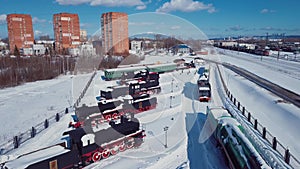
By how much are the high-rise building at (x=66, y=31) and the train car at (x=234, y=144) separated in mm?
36981

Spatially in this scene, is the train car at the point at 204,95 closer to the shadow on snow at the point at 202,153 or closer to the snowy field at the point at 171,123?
the snowy field at the point at 171,123

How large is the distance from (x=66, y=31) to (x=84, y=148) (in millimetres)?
38354

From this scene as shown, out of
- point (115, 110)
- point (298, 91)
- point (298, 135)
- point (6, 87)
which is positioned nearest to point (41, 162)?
point (115, 110)

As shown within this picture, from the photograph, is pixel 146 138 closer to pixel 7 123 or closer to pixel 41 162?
pixel 41 162

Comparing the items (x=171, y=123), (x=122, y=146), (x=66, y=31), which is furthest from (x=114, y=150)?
(x=66, y=31)

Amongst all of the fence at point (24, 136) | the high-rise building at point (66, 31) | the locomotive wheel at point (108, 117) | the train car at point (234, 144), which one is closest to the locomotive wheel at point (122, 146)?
the locomotive wheel at point (108, 117)

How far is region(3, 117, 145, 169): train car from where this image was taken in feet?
17.4

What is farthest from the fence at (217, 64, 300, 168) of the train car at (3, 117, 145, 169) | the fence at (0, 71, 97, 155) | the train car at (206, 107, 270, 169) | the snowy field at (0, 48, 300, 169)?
the fence at (0, 71, 97, 155)

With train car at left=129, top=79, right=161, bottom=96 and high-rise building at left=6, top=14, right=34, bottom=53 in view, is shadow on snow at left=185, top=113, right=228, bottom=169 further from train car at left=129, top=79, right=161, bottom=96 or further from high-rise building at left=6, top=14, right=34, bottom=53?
high-rise building at left=6, top=14, right=34, bottom=53

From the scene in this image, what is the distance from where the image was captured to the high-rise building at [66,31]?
129 ft

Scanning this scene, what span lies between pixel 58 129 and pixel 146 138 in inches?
158

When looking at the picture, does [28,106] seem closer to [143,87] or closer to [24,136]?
[24,136]

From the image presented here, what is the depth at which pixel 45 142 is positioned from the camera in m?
7.75

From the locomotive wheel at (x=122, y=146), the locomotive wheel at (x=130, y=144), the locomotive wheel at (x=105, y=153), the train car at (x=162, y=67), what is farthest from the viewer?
the train car at (x=162, y=67)
